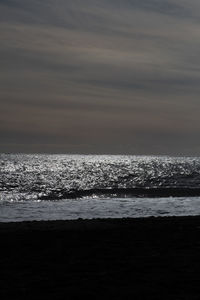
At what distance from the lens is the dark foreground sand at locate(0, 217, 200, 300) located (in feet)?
30.3

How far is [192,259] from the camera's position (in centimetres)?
1231

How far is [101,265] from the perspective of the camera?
11.7 metres

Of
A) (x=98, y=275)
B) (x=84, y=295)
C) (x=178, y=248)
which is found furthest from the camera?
(x=178, y=248)

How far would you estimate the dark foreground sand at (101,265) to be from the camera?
923 centimetres

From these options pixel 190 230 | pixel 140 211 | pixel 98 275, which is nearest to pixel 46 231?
pixel 190 230

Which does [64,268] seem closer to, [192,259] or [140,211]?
[192,259]

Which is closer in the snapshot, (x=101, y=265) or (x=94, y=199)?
(x=101, y=265)

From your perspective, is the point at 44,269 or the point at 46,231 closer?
the point at 44,269

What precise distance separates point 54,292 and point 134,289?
158cm

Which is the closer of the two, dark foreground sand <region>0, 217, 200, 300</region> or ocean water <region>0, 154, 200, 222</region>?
dark foreground sand <region>0, 217, 200, 300</region>

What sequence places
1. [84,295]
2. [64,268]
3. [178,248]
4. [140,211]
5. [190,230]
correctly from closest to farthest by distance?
[84,295], [64,268], [178,248], [190,230], [140,211]

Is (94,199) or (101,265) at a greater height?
(101,265)

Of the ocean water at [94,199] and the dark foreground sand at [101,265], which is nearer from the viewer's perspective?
the dark foreground sand at [101,265]

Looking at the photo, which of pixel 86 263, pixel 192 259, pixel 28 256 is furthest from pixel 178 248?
pixel 28 256
